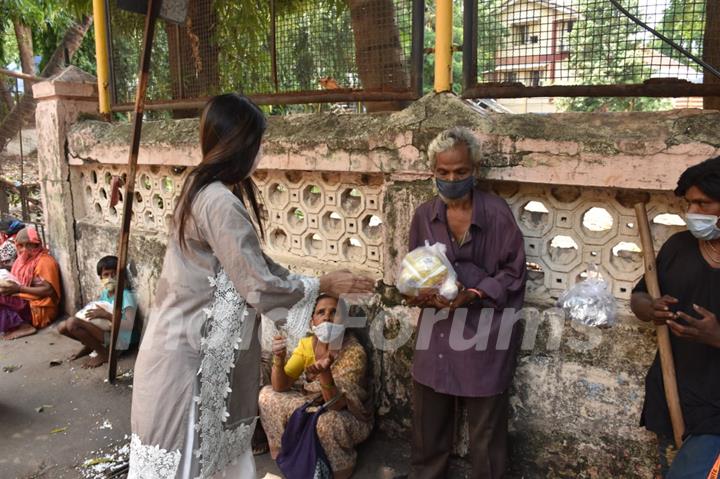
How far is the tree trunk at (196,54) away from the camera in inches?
174

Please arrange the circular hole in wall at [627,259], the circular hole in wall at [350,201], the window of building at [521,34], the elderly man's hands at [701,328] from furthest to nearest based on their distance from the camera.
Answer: the circular hole in wall at [350,201]
the window of building at [521,34]
the circular hole in wall at [627,259]
the elderly man's hands at [701,328]

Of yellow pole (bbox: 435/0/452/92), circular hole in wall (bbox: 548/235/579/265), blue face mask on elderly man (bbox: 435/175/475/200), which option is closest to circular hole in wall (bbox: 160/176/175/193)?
yellow pole (bbox: 435/0/452/92)

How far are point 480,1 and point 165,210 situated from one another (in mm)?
2954

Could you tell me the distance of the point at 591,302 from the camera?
8.79ft

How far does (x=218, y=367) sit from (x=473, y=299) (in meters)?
1.12

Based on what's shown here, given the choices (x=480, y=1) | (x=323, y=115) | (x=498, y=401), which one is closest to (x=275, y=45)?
(x=323, y=115)

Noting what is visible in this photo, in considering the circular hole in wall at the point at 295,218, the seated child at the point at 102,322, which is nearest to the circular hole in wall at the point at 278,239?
the circular hole in wall at the point at 295,218

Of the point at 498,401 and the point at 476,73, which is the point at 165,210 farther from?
the point at 498,401

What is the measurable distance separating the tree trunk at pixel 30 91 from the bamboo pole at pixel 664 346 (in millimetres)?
10330

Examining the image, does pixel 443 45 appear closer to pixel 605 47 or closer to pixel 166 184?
pixel 605 47

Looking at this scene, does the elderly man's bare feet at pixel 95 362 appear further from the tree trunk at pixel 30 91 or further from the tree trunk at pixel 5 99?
the tree trunk at pixel 5 99

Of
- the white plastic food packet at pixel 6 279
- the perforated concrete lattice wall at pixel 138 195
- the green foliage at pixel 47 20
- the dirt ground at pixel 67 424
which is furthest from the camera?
the green foliage at pixel 47 20

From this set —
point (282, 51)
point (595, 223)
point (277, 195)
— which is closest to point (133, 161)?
point (277, 195)

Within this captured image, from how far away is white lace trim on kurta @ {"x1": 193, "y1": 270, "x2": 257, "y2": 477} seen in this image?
215 centimetres
